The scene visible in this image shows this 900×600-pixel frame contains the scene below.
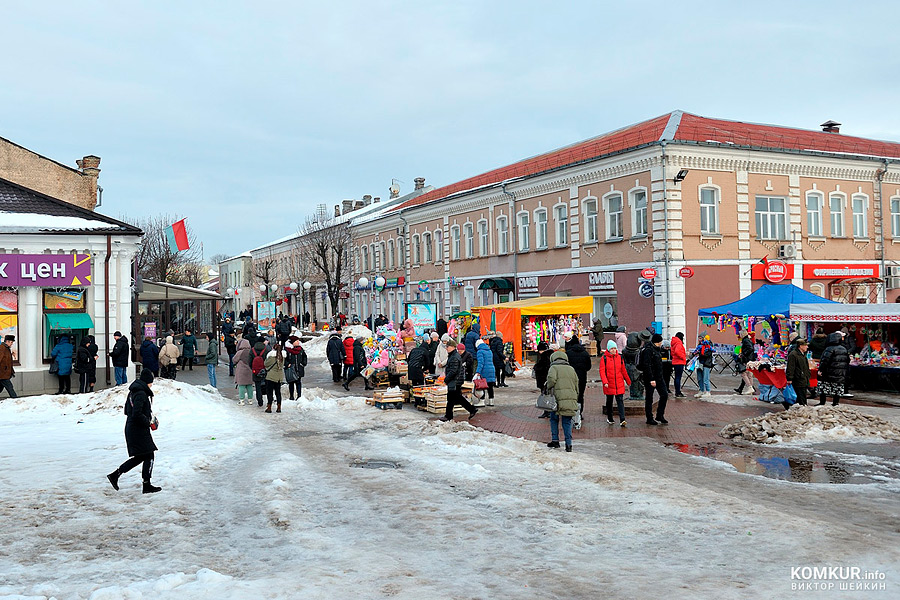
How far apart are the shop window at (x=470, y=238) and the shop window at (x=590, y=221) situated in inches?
391

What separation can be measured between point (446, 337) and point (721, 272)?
17.3 m

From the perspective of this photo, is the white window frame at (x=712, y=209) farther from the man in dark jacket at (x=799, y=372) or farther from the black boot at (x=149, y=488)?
the black boot at (x=149, y=488)

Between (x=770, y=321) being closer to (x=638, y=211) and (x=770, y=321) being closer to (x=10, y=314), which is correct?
(x=638, y=211)

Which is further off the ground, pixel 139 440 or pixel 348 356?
pixel 348 356

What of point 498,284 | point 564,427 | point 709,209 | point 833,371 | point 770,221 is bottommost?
point 564,427

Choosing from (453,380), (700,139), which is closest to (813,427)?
(453,380)

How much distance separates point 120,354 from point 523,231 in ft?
72.4

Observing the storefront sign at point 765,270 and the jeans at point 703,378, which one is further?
the storefront sign at point 765,270

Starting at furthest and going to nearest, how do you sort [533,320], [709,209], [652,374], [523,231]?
[523,231] < [709,209] < [533,320] < [652,374]

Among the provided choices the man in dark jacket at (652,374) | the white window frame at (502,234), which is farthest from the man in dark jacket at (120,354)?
the white window frame at (502,234)

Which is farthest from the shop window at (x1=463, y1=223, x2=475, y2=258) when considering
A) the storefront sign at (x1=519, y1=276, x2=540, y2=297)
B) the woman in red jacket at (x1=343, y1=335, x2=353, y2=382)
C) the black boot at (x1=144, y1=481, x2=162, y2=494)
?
the black boot at (x1=144, y1=481, x2=162, y2=494)

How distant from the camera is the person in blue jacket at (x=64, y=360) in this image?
19.5 metres

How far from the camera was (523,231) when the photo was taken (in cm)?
3756

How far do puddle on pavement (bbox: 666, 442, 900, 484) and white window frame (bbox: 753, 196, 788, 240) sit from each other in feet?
67.0
